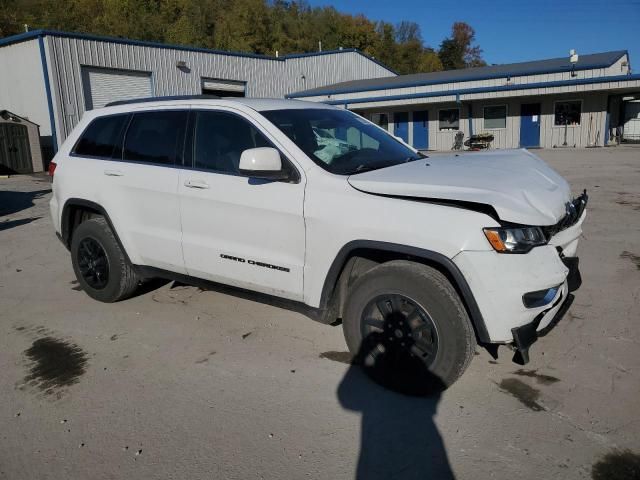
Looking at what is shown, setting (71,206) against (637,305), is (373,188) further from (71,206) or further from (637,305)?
(71,206)

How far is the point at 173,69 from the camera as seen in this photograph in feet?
82.1

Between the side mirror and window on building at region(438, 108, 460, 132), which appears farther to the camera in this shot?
window on building at region(438, 108, 460, 132)

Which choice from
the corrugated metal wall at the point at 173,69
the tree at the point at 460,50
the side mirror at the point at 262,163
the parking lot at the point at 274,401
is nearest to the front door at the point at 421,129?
the corrugated metal wall at the point at 173,69

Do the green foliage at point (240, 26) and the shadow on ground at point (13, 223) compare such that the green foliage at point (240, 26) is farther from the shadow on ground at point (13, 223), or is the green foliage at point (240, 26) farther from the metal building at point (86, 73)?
the shadow on ground at point (13, 223)

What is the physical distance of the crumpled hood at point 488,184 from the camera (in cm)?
295

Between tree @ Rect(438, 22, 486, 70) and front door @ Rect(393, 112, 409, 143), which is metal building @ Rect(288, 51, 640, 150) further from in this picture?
tree @ Rect(438, 22, 486, 70)

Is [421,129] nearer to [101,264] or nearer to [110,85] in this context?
[110,85]

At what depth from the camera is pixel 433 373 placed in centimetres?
322

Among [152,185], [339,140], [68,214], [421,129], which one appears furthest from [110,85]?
[339,140]

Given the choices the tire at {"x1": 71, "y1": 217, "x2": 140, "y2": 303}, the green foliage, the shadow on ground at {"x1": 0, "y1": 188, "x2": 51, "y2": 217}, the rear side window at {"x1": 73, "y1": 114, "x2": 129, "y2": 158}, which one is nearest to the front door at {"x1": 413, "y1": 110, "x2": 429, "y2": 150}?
the shadow on ground at {"x1": 0, "y1": 188, "x2": 51, "y2": 217}

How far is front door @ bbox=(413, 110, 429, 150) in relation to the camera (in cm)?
3002

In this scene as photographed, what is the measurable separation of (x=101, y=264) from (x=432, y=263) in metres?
3.30

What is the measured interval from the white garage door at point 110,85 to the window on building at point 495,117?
1711 cm

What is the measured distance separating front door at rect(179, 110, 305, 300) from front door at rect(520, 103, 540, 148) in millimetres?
25830
